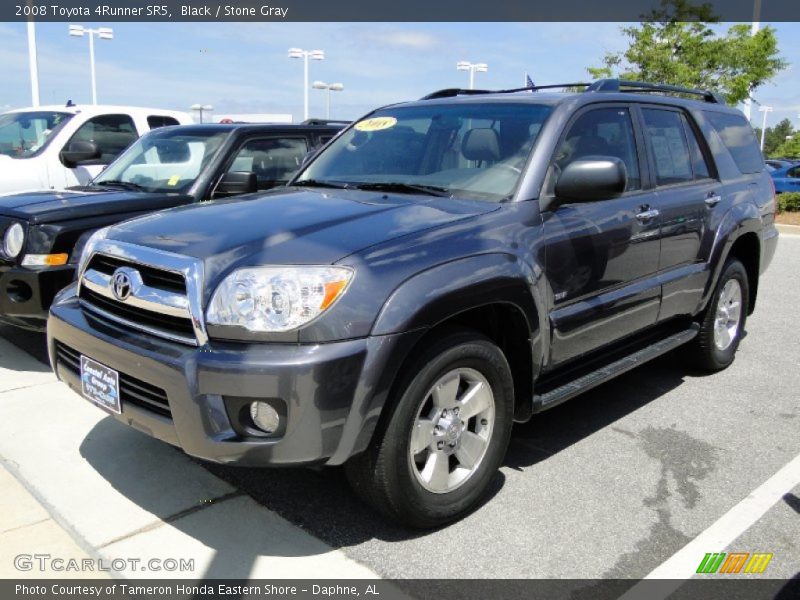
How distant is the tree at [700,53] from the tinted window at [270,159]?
44.5 feet

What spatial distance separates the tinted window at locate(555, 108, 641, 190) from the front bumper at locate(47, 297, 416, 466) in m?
1.63

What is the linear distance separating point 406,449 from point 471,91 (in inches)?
112

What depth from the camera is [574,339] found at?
11.9ft

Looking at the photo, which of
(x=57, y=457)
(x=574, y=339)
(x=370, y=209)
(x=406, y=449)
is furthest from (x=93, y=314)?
(x=574, y=339)

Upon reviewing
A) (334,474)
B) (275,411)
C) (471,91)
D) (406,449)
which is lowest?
(334,474)

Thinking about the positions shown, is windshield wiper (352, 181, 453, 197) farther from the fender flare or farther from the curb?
the curb

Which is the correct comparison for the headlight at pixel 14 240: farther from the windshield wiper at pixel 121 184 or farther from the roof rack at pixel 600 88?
the roof rack at pixel 600 88

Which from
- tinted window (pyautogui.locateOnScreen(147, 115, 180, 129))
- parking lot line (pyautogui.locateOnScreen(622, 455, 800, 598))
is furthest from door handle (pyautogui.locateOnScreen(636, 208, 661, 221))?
tinted window (pyautogui.locateOnScreen(147, 115, 180, 129))

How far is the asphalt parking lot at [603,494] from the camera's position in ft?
9.62

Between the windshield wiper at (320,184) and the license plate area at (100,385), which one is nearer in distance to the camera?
the license plate area at (100,385)

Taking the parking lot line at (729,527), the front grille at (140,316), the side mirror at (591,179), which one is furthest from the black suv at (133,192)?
the parking lot line at (729,527)

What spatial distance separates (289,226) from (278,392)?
81 cm

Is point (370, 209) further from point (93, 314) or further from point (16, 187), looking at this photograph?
point (16, 187)

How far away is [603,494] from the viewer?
11.3ft
